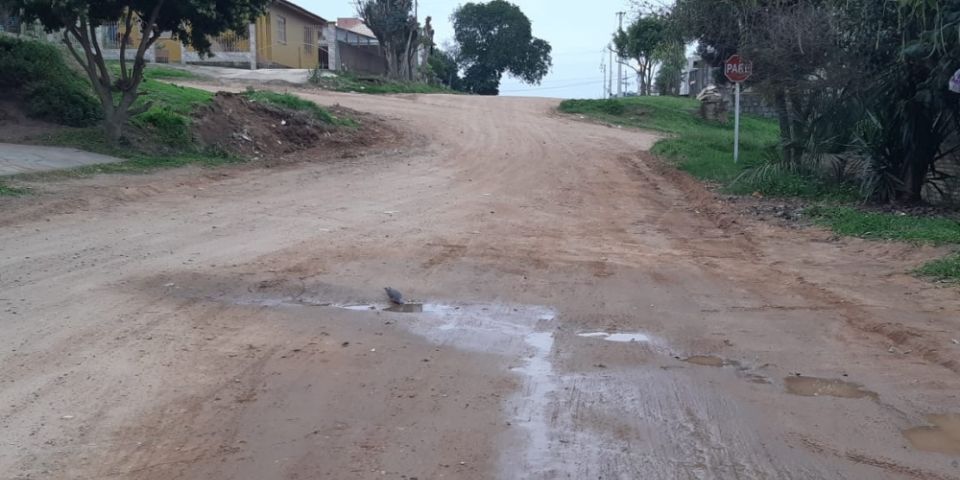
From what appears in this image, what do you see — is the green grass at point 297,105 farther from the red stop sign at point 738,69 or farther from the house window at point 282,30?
the house window at point 282,30

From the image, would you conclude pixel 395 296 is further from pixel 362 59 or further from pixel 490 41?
pixel 490 41

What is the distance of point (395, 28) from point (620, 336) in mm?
40691

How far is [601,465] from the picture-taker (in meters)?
4.67

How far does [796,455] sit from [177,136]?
56.1 feet

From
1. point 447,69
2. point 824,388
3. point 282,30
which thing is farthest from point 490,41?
point 824,388

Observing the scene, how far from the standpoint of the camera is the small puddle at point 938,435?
16.3 feet

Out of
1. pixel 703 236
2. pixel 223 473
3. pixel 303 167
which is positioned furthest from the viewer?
pixel 303 167

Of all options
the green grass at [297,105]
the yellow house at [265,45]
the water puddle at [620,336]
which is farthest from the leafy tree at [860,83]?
the yellow house at [265,45]

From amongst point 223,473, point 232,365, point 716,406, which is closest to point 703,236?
point 716,406

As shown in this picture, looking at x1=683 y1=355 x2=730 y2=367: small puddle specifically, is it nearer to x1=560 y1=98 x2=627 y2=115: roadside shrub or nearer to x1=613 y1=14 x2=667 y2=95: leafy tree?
x1=560 y1=98 x2=627 y2=115: roadside shrub

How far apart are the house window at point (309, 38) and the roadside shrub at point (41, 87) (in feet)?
99.9

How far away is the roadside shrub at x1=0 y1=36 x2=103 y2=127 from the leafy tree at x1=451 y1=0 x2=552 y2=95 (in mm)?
A: 58502

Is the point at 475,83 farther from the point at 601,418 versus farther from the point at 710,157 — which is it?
the point at 601,418

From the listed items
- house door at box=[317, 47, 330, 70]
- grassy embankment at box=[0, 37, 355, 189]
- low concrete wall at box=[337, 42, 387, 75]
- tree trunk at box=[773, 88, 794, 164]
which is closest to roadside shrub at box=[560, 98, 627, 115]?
tree trunk at box=[773, 88, 794, 164]
